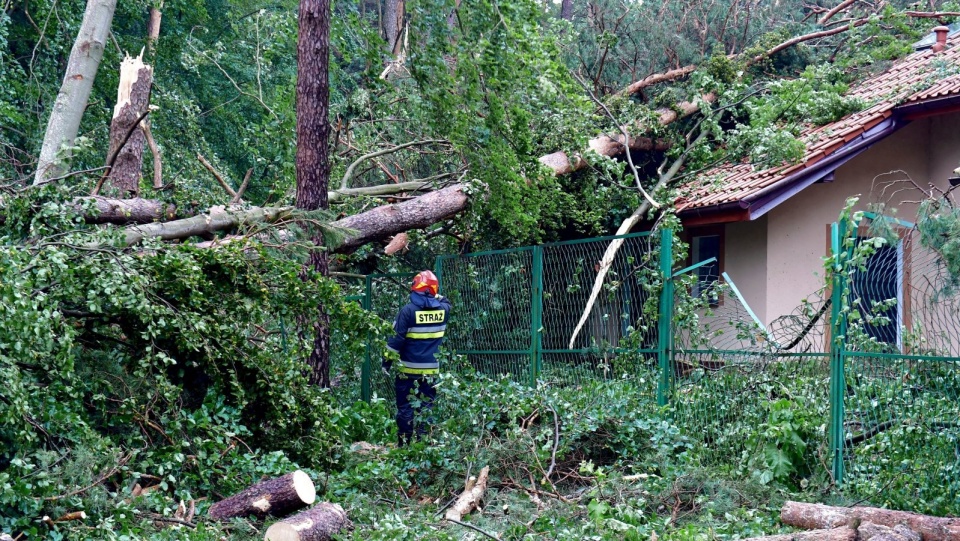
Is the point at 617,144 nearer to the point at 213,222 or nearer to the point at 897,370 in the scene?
the point at 213,222

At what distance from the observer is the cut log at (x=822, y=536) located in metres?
4.70

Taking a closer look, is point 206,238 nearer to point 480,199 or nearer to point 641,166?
point 480,199

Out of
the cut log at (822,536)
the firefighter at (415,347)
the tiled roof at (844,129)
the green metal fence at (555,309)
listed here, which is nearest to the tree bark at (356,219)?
the green metal fence at (555,309)

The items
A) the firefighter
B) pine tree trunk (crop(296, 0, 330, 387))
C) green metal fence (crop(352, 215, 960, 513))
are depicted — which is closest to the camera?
green metal fence (crop(352, 215, 960, 513))

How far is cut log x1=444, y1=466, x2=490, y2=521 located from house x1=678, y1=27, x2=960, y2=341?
4.66 meters

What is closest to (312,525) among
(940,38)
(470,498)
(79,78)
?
(470,498)

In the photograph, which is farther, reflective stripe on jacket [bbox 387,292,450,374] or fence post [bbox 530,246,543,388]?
fence post [bbox 530,246,543,388]

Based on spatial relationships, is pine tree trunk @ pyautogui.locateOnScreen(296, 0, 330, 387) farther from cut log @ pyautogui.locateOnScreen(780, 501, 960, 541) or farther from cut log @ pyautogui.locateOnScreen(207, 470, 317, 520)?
cut log @ pyautogui.locateOnScreen(780, 501, 960, 541)

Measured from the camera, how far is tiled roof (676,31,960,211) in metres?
9.79

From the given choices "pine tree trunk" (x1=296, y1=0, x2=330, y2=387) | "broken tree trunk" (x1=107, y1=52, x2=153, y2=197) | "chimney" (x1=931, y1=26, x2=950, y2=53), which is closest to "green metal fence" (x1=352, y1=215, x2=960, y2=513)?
"pine tree trunk" (x1=296, y1=0, x2=330, y2=387)

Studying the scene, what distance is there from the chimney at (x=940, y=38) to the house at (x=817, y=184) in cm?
96

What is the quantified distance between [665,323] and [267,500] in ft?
11.9

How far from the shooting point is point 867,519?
490 cm

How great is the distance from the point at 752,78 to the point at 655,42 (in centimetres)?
169
